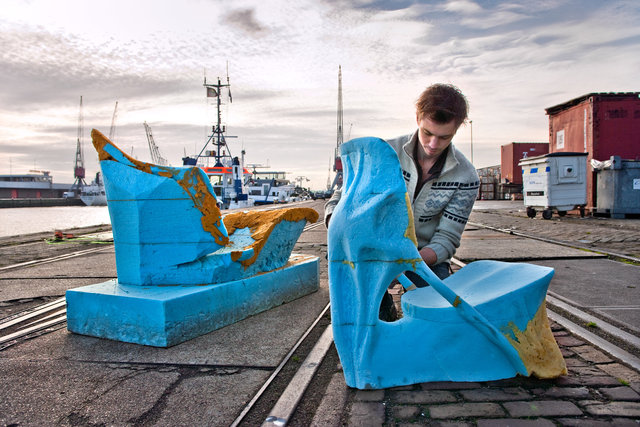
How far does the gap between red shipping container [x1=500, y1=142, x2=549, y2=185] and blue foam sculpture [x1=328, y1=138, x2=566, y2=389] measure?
102 ft

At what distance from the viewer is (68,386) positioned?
2.23 m

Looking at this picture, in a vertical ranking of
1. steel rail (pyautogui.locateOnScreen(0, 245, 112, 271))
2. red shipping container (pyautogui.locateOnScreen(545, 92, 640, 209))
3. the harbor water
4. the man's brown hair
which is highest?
red shipping container (pyautogui.locateOnScreen(545, 92, 640, 209))

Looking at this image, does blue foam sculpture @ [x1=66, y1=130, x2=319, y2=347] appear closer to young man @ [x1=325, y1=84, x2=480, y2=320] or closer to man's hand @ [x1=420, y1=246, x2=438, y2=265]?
young man @ [x1=325, y1=84, x2=480, y2=320]

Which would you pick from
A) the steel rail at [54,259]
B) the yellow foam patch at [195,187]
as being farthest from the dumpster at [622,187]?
the steel rail at [54,259]

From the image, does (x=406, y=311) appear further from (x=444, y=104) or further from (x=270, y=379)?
(x=444, y=104)

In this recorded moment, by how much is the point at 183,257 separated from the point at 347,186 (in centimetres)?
152

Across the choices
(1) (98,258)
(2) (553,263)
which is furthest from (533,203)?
(1) (98,258)

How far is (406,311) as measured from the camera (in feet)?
7.48

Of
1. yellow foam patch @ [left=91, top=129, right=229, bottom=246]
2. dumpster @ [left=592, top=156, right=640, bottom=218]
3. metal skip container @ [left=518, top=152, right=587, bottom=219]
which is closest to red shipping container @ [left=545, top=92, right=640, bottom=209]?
dumpster @ [left=592, top=156, right=640, bottom=218]

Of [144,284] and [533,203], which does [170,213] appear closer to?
[144,284]

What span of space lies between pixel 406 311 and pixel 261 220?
6.82 ft

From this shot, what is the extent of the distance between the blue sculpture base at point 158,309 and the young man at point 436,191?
1.03 metres

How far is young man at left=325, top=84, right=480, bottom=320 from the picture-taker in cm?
281

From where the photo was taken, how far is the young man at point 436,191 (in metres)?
2.81
